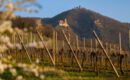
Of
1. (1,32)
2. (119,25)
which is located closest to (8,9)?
(1,32)

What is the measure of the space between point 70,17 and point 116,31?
28.5m

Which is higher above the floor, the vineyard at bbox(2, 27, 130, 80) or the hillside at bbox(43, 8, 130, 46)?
the hillside at bbox(43, 8, 130, 46)

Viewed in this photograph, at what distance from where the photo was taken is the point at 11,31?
203 cm

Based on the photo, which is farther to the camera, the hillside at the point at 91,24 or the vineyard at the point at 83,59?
the hillside at the point at 91,24

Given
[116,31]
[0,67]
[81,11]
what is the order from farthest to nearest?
[81,11], [116,31], [0,67]

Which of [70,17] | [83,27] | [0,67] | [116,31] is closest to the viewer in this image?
[0,67]

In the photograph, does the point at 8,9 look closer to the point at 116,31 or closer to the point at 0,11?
the point at 0,11

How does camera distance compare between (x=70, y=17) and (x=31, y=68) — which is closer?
(x=31, y=68)

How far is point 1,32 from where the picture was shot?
215 cm

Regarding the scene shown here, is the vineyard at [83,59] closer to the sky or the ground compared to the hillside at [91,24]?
closer to the ground

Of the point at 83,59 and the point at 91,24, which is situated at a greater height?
the point at 91,24

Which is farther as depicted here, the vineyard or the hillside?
the hillside

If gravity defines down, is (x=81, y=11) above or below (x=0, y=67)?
above

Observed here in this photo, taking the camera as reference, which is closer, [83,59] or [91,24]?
[83,59]
